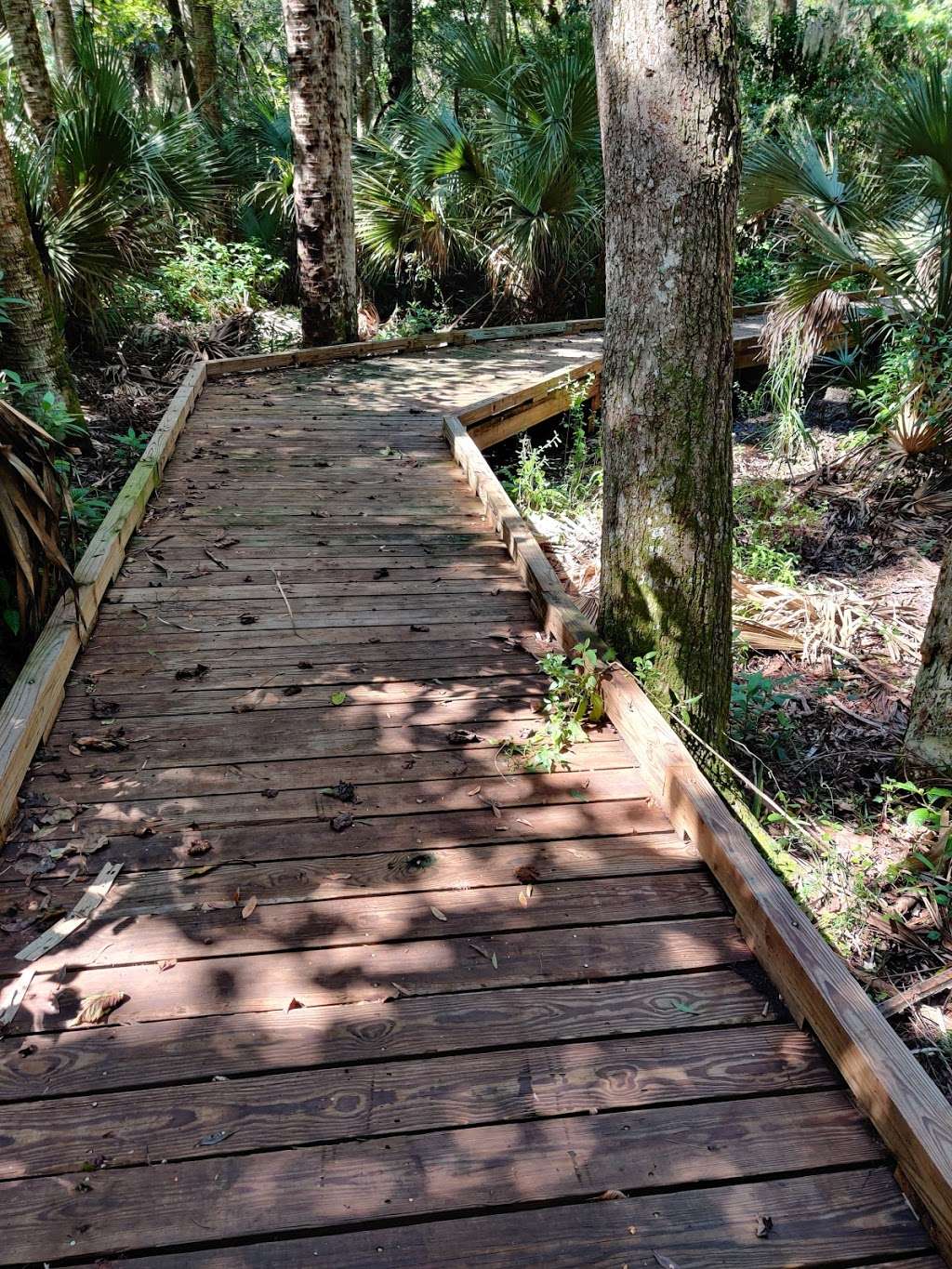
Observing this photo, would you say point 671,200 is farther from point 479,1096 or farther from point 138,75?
point 138,75

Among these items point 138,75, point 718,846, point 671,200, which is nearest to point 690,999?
point 718,846

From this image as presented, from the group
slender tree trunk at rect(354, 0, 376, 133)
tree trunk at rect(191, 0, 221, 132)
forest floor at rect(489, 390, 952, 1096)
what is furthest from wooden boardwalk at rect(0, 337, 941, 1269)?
slender tree trunk at rect(354, 0, 376, 133)

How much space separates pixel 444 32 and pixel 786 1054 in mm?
21612

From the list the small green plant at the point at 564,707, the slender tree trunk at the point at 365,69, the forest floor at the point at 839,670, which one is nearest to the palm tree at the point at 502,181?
the forest floor at the point at 839,670

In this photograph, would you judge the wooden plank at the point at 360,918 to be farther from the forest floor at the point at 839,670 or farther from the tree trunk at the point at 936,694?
the tree trunk at the point at 936,694

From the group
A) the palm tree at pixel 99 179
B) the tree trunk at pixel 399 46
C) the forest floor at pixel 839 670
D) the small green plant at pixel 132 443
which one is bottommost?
the forest floor at pixel 839 670

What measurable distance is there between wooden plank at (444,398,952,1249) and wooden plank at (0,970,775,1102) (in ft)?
0.52

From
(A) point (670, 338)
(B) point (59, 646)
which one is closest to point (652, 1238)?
(A) point (670, 338)

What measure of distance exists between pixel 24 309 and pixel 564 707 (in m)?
4.37

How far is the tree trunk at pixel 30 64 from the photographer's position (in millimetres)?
9047

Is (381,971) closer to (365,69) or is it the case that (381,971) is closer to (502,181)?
(502,181)

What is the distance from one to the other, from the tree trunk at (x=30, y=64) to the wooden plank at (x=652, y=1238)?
10007 millimetres

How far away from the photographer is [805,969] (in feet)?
7.06

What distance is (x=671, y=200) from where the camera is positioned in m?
3.14
